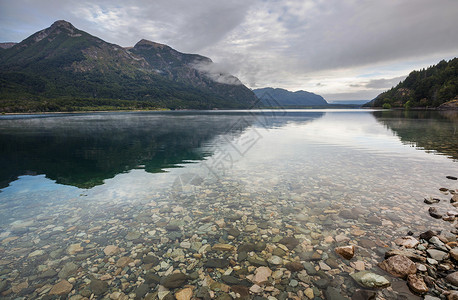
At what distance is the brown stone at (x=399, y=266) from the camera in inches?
254

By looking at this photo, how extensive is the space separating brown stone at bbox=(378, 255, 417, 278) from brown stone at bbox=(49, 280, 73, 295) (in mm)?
9947

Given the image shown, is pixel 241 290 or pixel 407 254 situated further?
pixel 407 254

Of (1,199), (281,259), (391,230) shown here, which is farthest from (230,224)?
(1,199)

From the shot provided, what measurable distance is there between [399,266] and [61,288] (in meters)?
10.6

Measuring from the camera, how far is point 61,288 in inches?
247

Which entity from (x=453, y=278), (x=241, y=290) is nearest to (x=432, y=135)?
(x=453, y=278)

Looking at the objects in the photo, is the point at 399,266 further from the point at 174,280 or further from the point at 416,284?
the point at 174,280

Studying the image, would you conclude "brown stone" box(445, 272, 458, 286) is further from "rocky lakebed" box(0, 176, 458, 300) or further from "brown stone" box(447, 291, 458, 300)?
"brown stone" box(447, 291, 458, 300)

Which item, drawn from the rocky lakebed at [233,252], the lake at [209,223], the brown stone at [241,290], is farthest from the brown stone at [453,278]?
the brown stone at [241,290]

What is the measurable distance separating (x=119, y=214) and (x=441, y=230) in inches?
593

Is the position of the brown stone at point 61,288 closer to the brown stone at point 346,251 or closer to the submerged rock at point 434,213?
the brown stone at point 346,251

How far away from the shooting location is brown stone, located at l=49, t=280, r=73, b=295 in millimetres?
6109

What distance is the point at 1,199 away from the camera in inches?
533

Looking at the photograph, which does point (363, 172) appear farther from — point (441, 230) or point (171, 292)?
point (171, 292)
